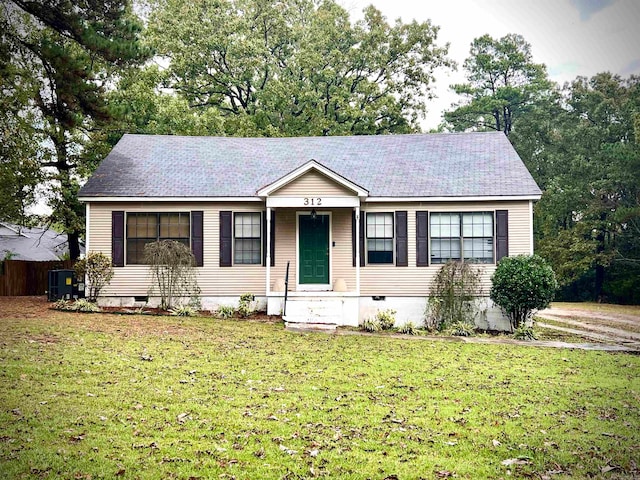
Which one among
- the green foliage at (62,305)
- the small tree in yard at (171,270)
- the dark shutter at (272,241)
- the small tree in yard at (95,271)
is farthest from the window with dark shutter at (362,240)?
the green foliage at (62,305)

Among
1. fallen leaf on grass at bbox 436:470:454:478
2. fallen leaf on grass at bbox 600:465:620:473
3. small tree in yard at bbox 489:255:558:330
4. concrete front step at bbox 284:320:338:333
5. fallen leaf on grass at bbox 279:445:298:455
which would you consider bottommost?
fallen leaf on grass at bbox 436:470:454:478

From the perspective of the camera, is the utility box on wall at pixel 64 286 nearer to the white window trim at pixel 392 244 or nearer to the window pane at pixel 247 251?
the window pane at pixel 247 251

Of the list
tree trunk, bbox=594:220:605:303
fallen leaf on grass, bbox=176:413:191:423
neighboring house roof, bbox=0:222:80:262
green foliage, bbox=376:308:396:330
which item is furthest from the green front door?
tree trunk, bbox=594:220:605:303

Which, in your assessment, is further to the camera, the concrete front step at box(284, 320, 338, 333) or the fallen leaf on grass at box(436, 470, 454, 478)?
the concrete front step at box(284, 320, 338, 333)

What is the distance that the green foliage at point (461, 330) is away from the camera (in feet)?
46.5

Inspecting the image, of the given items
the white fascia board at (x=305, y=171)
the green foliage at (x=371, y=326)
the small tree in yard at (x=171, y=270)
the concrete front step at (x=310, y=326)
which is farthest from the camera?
the small tree in yard at (x=171, y=270)

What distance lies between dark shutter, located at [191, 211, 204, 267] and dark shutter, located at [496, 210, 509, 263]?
26.3 feet

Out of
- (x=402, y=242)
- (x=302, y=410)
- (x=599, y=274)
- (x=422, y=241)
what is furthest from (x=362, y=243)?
(x=599, y=274)

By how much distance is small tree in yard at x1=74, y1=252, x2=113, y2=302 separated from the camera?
1583cm

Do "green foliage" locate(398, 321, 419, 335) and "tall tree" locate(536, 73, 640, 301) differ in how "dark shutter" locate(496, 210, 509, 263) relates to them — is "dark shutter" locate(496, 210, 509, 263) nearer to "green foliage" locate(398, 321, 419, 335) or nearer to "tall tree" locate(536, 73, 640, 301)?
"green foliage" locate(398, 321, 419, 335)

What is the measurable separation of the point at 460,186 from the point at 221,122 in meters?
13.0

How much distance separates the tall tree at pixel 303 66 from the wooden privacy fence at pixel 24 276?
10325 millimetres

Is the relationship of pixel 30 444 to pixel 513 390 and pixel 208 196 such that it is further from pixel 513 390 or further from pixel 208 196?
pixel 208 196

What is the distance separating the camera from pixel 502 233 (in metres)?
15.9
